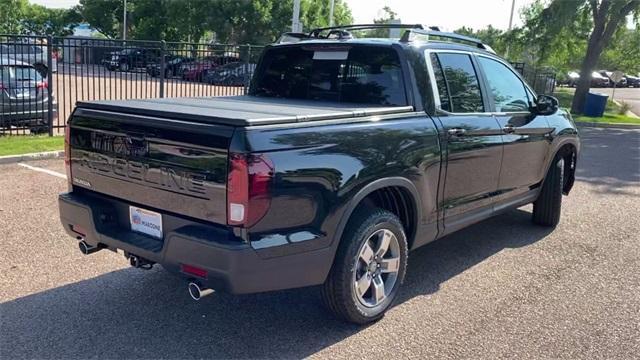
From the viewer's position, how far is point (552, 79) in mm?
24391

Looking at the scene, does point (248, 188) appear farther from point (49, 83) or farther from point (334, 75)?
point (49, 83)

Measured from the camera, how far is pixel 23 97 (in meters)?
9.55

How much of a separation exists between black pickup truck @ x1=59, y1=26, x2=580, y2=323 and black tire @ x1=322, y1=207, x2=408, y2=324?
0.01 metres

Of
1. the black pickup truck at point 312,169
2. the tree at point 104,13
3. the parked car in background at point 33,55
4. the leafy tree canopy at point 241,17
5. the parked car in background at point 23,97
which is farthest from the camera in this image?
the tree at point 104,13

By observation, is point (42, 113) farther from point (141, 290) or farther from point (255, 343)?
point (255, 343)

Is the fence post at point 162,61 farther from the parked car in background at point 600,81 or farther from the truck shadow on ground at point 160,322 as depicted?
the parked car in background at point 600,81

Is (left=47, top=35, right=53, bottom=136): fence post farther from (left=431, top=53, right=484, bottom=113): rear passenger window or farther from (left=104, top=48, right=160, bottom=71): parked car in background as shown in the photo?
(left=431, top=53, right=484, bottom=113): rear passenger window

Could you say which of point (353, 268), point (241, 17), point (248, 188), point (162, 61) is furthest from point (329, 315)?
point (241, 17)

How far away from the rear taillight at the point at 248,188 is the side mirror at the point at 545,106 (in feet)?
11.7

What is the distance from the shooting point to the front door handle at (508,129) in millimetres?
4784

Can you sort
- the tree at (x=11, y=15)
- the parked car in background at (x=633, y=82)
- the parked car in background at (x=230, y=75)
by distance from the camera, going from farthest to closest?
the parked car in background at (x=633, y=82), the tree at (x=11, y=15), the parked car in background at (x=230, y=75)

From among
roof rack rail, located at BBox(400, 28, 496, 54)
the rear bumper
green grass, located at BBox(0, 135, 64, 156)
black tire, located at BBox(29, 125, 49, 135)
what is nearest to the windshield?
roof rack rail, located at BBox(400, 28, 496, 54)

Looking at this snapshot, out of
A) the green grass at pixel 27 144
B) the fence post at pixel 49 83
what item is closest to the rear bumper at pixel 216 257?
the green grass at pixel 27 144

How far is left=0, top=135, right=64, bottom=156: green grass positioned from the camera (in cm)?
830
